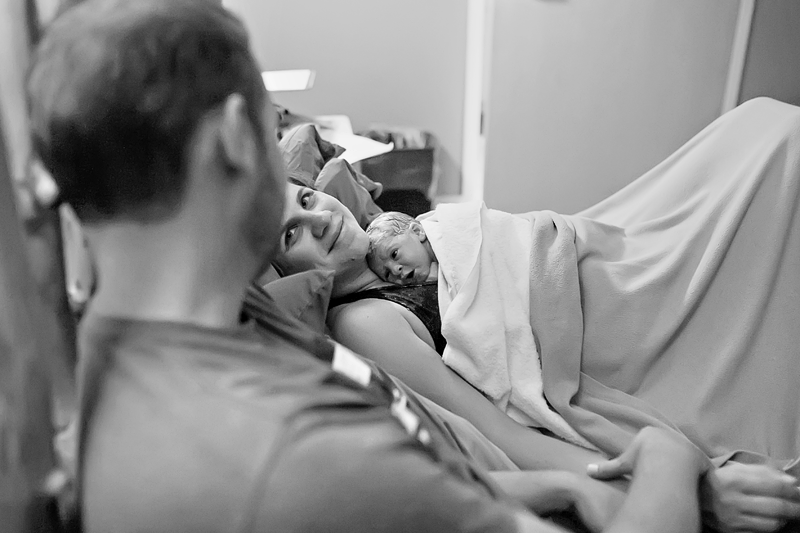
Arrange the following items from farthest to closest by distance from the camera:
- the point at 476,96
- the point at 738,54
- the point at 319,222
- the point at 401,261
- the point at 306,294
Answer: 1. the point at 476,96
2. the point at 738,54
3. the point at 401,261
4. the point at 319,222
5. the point at 306,294

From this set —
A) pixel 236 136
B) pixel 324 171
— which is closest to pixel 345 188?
pixel 324 171

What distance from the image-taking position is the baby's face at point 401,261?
1170 mm

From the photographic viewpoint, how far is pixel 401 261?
117 centimetres

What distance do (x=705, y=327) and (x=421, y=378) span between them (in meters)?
0.53

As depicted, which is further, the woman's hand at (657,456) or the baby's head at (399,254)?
the baby's head at (399,254)

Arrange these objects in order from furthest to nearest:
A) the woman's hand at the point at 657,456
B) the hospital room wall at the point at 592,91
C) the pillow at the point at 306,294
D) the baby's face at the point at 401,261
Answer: the hospital room wall at the point at 592,91
the baby's face at the point at 401,261
the pillow at the point at 306,294
the woman's hand at the point at 657,456

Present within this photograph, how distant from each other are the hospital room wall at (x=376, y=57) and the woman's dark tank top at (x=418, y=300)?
3.88 feet

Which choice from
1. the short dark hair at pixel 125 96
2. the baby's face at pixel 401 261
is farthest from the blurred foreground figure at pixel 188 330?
the baby's face at pixel 401 261

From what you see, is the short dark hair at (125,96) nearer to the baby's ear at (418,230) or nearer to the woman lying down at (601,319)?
the woman lying down at (601,319)

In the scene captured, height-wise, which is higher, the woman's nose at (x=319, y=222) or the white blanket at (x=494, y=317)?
the woman's nose at (x=319, y=222)

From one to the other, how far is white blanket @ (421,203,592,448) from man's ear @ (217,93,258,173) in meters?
0.66

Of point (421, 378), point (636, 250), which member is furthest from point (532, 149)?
point (421, 378)

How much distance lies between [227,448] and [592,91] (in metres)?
2.11

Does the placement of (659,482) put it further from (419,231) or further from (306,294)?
(419,231)
